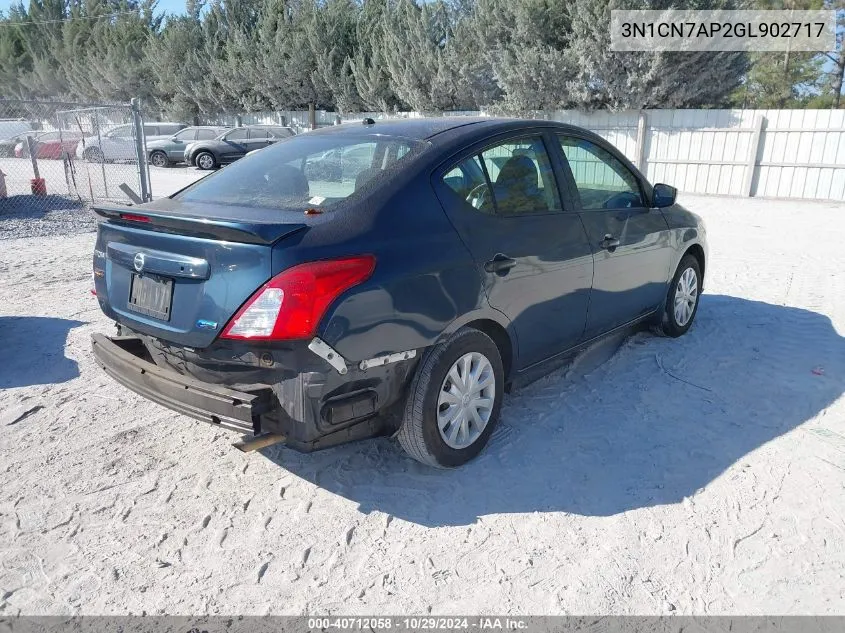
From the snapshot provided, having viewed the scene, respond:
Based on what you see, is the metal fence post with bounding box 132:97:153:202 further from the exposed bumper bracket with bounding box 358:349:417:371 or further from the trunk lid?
the exposed bumper bracket with bounding box 358:349:417:371

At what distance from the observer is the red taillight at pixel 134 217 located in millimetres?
2980

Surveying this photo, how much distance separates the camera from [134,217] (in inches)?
120

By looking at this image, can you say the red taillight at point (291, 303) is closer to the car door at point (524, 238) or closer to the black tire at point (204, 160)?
the car door at point (524, 238)

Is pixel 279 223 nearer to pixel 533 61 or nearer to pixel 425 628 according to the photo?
pixel 425 628

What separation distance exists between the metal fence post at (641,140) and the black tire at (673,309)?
13.0 m

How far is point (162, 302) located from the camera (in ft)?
9.43

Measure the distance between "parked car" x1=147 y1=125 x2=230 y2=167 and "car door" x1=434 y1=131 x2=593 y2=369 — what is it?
71.6 feet

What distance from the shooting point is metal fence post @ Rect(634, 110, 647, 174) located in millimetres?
17312

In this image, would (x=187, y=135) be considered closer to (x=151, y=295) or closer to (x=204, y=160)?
(x=204, y=160)

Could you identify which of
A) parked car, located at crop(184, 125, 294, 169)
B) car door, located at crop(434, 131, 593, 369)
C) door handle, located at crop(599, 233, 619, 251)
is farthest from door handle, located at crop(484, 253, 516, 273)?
parked car, located at crop(184, 125, 294, 169)

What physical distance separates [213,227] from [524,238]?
5.30 ft

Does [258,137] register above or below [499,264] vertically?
below

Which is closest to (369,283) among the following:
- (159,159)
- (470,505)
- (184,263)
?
(184,263)

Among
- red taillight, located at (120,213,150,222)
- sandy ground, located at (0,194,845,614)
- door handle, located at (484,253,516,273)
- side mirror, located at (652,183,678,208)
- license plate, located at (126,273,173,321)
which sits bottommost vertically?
sandy ground, located at (0,194,845,614)
